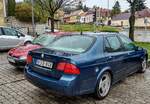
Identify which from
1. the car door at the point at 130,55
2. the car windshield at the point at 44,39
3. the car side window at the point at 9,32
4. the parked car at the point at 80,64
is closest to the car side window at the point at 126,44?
the car door at the point at 130,55

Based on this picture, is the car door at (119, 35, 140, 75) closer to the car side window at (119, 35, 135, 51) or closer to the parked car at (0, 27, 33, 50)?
the car side window at (119, 35, 135, 51)

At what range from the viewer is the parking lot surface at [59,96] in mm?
5078

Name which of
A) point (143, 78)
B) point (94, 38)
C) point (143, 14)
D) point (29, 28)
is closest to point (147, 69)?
point (143, 78)

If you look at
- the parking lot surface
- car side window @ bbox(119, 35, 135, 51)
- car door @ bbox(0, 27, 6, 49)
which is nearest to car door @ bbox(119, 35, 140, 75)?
car side window @ bbox(119, 35, 135, 51)

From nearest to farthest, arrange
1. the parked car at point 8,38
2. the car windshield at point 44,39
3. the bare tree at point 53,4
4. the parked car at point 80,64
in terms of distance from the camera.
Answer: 1. the parked car at point 80,64
2. the car windshield at point 44,39
3. the parked car at point 8,38
4. the bare tree at point 53,4

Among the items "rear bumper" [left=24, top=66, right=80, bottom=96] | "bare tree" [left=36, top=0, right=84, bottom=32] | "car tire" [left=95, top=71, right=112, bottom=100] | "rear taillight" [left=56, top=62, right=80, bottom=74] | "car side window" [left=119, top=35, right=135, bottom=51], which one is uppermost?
"bare tree" [left=36, top=0, right=84, bottom=32]

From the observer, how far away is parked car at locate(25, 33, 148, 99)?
4.39 meters

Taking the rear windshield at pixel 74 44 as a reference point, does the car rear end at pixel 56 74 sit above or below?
below

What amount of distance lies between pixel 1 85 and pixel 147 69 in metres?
5.45

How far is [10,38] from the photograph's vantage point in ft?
Result: 41.8

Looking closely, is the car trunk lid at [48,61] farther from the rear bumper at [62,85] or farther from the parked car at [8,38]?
the parked car at [8,38]

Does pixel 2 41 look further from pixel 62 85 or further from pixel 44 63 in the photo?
pixel 62 85

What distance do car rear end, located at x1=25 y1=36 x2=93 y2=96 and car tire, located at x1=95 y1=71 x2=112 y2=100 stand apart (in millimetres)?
724

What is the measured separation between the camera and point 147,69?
28.5 ft
